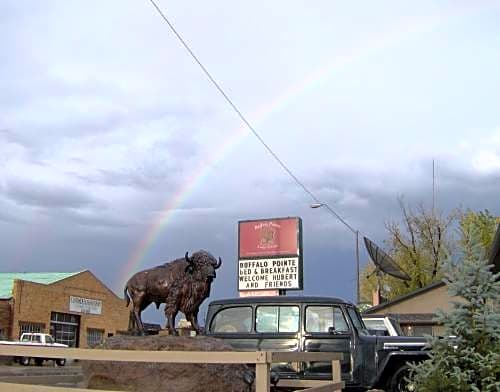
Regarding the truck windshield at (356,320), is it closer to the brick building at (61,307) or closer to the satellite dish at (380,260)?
the satellite dish at (380,260)

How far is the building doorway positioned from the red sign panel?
22729 mm

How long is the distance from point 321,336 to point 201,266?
2.93m

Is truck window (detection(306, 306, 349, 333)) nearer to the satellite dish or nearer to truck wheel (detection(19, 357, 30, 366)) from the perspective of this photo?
truck wheel (detection(19, 357, 30, 366))

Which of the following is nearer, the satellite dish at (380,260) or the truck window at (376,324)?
the truck window at (376,324)

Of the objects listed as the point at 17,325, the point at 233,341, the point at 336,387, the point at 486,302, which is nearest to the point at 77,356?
the point at 336,387

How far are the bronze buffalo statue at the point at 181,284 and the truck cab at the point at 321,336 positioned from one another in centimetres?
212

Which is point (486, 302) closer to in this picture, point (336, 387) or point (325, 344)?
point (336, 387)

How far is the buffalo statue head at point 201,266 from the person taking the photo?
8680mm

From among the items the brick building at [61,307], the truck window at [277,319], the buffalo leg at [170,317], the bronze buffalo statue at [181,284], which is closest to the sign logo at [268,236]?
the truck window at [277,319]

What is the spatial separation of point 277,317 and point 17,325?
117 ft

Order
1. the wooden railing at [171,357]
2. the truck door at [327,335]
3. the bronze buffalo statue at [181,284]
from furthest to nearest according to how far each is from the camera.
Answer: the truck door at [327,335]
the bronze buffalo statue at [181,284]
the wooden railing at [171,357]

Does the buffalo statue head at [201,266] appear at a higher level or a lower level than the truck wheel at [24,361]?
higher

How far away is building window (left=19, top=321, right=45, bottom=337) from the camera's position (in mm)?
42688

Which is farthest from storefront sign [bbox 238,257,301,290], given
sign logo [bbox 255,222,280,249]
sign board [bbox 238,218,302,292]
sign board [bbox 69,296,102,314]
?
sign board [bbox 69,296,102,314]
